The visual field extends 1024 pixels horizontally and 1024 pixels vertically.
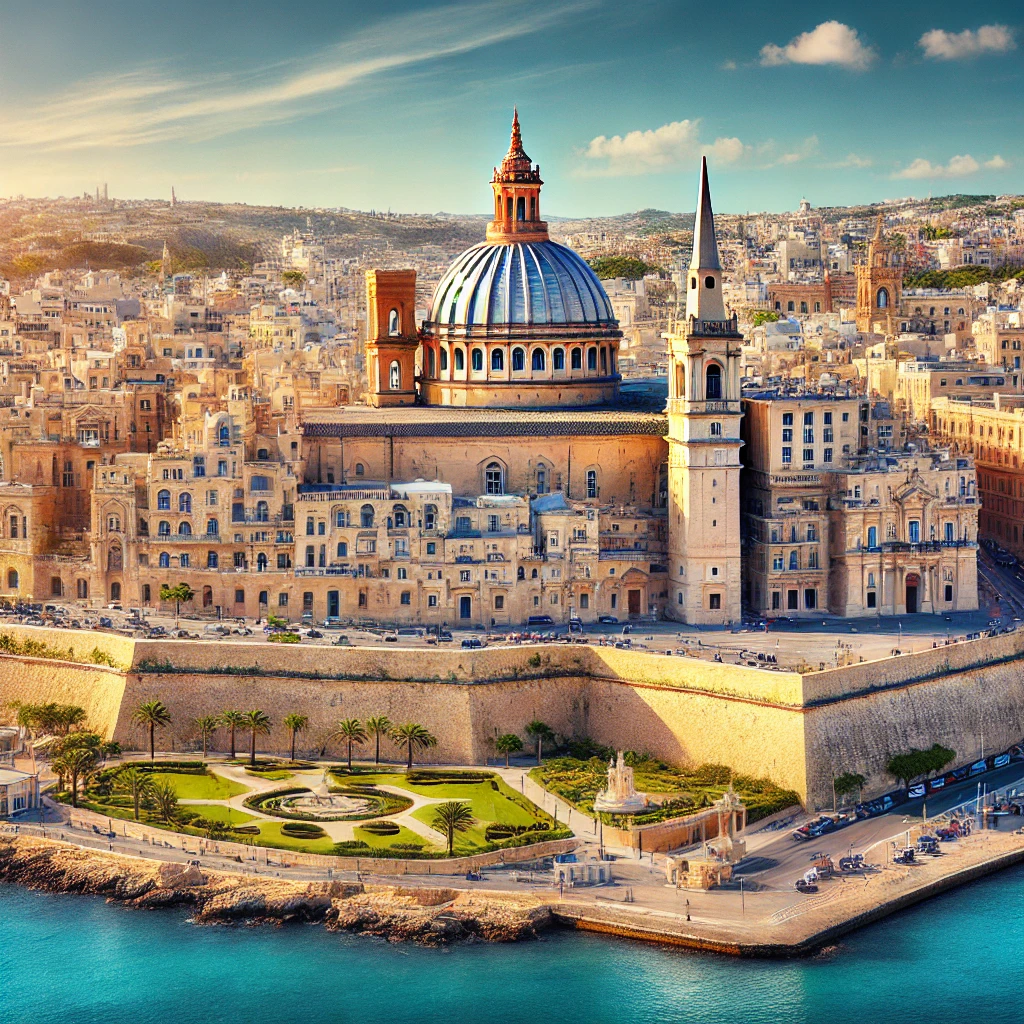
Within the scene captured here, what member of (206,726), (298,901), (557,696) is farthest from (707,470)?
(298,901)

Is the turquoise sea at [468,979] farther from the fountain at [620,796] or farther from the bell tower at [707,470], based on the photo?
the bell tower at [707,470]

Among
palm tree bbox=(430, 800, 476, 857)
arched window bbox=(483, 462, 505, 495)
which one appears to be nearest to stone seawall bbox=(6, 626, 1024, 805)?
palm tree bbox=(430, 800, 476, 857)

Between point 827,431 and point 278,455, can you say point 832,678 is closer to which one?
point 827,431

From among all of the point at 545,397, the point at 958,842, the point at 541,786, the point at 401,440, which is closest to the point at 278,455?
the point at 401,440

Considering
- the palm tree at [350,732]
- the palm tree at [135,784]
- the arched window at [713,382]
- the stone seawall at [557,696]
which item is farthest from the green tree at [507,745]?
the arched window at [713,382]

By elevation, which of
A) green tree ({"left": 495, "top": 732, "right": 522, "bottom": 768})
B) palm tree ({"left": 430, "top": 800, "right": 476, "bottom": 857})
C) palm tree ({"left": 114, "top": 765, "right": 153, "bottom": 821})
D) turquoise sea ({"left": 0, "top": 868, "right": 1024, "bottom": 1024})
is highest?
green tree ({"left": 495, "top": 732, "right": 522, "bottom": 768})

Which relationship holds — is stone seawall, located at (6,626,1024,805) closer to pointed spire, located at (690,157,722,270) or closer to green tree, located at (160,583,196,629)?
green tree, located at (160,583,196,629)
